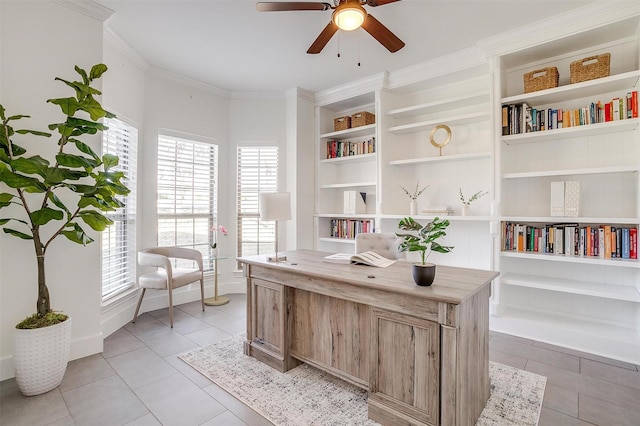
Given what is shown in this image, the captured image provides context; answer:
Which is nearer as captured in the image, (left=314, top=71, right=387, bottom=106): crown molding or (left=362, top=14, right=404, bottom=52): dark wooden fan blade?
(left=362, top=14, right=404, bottom=52): dark wooden fan blade

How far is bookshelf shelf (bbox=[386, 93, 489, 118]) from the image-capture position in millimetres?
3566

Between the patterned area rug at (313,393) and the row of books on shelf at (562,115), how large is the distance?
91.0 inches

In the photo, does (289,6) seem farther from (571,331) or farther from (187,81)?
(571,331)

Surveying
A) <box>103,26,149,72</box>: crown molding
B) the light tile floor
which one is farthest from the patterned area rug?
<box>103,26,149,72</box>: crown molding

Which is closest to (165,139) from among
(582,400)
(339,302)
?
(339,302)

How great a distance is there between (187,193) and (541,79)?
171 inches

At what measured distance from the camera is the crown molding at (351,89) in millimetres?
4116

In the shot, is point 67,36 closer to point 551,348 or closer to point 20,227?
point 20,227

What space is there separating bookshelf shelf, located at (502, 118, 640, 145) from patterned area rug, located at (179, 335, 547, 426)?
7.14 ft

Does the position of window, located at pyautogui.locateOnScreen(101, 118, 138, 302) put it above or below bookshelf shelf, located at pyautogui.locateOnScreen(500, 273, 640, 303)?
above

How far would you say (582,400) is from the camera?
210 cm

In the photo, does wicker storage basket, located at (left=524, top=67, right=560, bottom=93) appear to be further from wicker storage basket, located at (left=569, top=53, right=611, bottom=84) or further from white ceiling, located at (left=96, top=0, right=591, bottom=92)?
white ceiling, located at (left=96, top=0, right=591, bottom=92)

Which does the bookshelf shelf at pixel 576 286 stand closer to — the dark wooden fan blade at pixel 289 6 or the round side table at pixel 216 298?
the dark wooden fan blade at pixel 289 6

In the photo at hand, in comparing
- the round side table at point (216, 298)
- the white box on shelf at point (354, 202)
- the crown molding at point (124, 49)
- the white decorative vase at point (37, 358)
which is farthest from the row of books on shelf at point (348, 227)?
the white decorative vase at point (37, 358)
